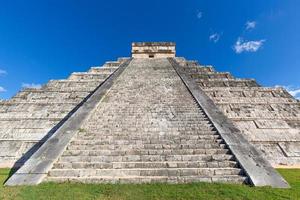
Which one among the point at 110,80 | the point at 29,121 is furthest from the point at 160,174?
the point at 110,80

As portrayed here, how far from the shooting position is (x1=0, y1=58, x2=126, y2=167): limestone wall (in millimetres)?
7980

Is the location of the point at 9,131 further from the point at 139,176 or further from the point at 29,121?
the point at 139,176

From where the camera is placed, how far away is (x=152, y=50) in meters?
21.0

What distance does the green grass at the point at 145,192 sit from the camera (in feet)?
15.1

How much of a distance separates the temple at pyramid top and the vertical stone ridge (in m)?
12.3

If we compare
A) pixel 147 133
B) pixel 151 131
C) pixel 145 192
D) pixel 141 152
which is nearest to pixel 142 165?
pixel 141 152

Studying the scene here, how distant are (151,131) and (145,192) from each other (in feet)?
9.60

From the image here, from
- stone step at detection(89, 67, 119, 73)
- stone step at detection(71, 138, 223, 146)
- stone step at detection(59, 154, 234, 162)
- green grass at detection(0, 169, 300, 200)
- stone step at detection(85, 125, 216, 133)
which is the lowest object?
green grass at detection(0, 169, 300, 200)

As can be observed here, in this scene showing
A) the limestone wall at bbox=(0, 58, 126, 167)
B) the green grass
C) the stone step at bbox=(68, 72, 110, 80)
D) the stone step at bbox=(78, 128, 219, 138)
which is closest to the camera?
the green grass

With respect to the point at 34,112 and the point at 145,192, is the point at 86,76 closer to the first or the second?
the point at 34,112

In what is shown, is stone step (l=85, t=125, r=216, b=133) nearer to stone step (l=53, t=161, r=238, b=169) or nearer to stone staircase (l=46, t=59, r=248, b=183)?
stone staircase (l=46, t=59, r=248, b=183)

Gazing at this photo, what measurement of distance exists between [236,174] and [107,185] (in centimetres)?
270

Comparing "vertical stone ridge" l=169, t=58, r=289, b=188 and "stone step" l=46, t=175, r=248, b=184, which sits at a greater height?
"vertical stone ridge" l=169, t=58, r=289, b=188

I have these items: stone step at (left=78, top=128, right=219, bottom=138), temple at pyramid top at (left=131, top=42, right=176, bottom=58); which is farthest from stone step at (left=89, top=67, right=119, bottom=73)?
stone step at (left=78, top=128, right=219, bottom=138)
